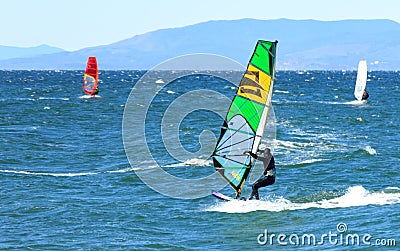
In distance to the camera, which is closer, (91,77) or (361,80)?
(361,80)

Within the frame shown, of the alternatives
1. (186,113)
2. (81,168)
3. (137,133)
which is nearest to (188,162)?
(81,168)

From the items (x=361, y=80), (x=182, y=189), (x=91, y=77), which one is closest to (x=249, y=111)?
(x=182, y=189)

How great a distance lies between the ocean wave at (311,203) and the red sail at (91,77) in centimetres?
4883

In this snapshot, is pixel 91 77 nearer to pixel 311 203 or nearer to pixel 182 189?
pixel 182 189

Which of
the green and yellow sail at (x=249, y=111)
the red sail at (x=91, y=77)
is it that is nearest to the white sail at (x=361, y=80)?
the red sail at (x=91, y=77)

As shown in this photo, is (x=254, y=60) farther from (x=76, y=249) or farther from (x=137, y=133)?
(x=137, y=133)

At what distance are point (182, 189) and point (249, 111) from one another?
6481mm

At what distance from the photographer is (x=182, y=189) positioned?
23.6 metres

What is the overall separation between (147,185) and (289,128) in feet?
61.7

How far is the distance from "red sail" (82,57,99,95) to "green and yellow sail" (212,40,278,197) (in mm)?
50829

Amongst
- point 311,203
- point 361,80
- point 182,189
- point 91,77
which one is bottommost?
point 182,189

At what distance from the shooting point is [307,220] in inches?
716

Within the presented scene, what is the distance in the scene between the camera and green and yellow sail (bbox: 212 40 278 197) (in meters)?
17.5

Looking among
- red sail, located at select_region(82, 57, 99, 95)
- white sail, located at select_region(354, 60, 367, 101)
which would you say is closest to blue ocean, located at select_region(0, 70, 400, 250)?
white sail, located at select_region(354, 60, 367, 101)
